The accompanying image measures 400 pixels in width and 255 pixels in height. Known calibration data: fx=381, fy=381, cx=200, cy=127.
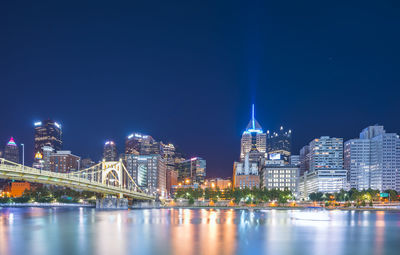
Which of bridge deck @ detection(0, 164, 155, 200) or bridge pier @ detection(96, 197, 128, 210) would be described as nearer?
bridge deck @ detection(0, 164, 155, 200)

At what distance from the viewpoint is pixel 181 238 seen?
38719 mm

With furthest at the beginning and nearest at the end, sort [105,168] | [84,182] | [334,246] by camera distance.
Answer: [105,168]
[84,182]
[334,246]

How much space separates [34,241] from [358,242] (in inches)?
1249

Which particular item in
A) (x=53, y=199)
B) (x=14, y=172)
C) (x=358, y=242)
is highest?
(x=14, y=172)

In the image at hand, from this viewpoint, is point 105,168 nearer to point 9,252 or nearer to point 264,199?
point 264,199

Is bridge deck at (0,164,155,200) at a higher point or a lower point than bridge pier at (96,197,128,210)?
higher

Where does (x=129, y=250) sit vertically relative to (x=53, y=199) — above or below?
above

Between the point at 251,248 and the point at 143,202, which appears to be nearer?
the point at 251,248

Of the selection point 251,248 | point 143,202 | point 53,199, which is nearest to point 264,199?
point 143,202

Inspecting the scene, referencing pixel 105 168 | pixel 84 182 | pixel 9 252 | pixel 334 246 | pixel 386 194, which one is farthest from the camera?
pixel 386 194

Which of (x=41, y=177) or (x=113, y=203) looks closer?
(x=41, y=177)

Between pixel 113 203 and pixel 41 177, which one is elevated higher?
pixel 41 177

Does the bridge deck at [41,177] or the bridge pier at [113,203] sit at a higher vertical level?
the bridge deck at [41,177]

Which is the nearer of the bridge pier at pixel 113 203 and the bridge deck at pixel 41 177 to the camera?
the bridge deck at pixel 41 177
